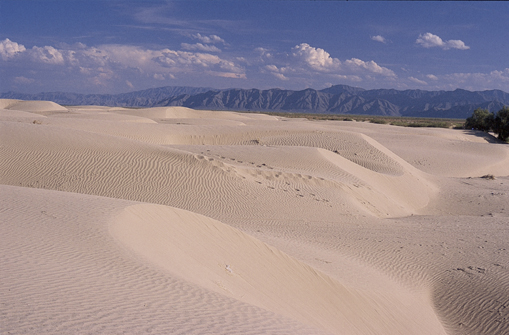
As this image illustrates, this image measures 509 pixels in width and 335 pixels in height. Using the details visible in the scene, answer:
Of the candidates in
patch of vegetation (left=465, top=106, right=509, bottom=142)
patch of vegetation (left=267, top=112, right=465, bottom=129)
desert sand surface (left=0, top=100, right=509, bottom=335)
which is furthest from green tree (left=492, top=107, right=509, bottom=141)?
desert sand surface (left=0, top=100, right=509, bottom=335)

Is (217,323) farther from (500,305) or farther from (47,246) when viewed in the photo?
(500,305)

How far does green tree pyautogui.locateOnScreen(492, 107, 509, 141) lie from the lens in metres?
43.9

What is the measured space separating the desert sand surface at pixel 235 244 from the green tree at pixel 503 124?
27111 mm

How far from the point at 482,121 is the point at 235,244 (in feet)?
168

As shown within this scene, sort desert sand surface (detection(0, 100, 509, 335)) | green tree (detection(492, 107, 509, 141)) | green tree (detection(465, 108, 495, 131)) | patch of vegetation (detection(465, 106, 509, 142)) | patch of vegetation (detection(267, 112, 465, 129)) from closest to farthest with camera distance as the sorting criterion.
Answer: desert sand surface (detection(0, 100, 509, 335))
green tree (detection(492, 107, 509, 141))
patch of vegetation (detection(465, 106, 509, 142))
green tree (detection(465, 108, 495, 131))
patch of vegetation (detection(267, 112, 465, 129))

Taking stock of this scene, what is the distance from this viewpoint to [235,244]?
7820mm

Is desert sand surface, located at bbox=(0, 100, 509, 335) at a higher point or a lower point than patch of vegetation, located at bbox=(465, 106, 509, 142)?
lower

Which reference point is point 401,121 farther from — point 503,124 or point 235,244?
point 235,244

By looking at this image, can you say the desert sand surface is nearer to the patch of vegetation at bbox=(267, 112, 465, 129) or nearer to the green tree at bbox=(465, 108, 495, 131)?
the green tree at bbox=(465, 108, 495, 131)

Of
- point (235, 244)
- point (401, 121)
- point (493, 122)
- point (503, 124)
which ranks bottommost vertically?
point (235, 244)

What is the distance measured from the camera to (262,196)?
13883mm

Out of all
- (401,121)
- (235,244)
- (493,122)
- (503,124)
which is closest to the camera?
(235,244)

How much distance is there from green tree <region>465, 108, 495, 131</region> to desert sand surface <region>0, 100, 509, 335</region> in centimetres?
3146

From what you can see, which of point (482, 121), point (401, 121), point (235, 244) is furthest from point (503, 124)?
point (235, 244)
